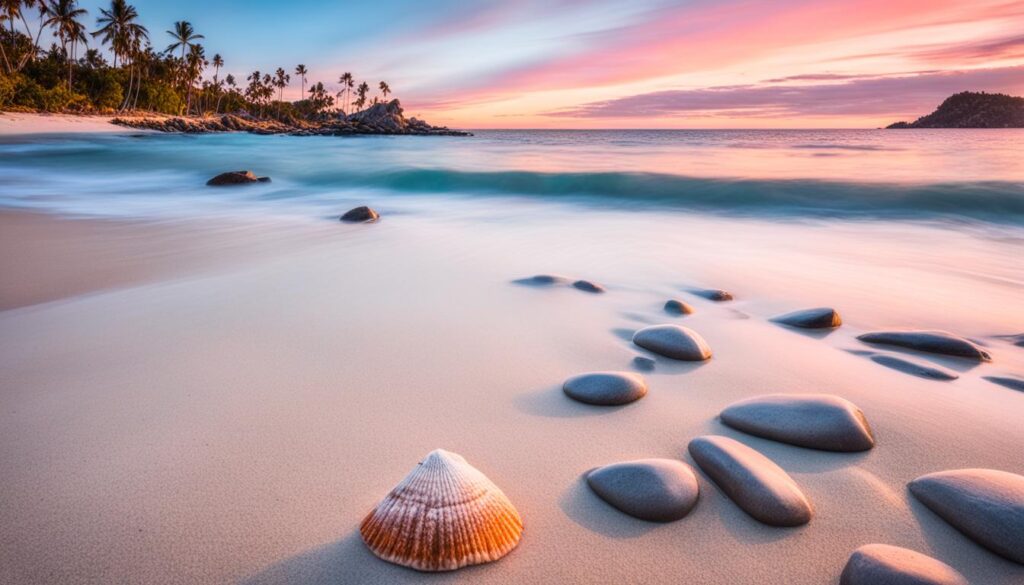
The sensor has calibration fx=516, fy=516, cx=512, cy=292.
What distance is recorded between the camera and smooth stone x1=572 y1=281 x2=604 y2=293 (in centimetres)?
425

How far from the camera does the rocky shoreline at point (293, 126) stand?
54188 millimetres

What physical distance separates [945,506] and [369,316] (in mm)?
3107

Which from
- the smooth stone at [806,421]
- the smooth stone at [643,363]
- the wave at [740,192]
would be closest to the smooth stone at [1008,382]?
the smooth stone at [806,421]

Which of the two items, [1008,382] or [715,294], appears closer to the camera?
[1008,382]

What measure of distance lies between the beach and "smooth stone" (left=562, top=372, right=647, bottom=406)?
0.08 meters

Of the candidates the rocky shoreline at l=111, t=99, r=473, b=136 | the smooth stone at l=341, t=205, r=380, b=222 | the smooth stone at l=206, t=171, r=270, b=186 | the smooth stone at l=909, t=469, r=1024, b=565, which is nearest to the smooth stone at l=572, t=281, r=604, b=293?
the smooth stone at l=909, t=469, r=1024, b=565

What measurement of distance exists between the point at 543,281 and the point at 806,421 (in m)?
2.62

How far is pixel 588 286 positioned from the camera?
4277 mm

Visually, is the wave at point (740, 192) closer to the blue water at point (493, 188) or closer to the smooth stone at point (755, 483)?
the blue water at point (493, 188)

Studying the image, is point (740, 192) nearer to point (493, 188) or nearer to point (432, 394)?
point (493, 188)

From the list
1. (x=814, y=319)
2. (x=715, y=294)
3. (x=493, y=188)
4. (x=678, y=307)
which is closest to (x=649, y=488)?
(x=678, y=307)

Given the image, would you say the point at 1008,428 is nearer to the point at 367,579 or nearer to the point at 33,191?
the point at 367,579

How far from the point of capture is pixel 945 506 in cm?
167

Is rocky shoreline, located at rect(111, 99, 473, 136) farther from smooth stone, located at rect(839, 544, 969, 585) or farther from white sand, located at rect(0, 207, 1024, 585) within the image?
smooth stone, located at rect(839, 544, 969, 585)
